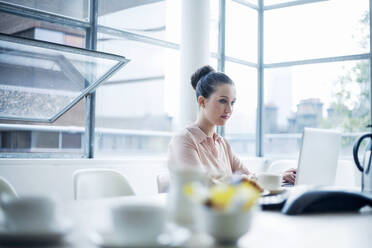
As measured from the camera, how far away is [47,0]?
3.61m

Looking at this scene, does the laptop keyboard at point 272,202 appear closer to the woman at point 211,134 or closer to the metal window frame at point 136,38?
the woman at point 211,134

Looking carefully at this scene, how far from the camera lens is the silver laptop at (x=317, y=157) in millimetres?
1968

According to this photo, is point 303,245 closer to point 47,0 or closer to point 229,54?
point 47,0

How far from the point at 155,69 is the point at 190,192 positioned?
15.0 feet

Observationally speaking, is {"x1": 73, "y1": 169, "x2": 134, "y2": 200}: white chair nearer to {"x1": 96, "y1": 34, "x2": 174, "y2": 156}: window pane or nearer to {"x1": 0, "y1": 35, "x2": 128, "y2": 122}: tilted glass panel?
{"x1": 0, "y1": 35, "x2": 128, "y2": 122}: tilted glass panel

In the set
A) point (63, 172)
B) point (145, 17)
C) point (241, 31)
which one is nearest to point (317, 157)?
point (63, 172)

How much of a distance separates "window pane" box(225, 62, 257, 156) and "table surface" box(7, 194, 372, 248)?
15.5 feet

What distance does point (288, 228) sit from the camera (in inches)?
45.6

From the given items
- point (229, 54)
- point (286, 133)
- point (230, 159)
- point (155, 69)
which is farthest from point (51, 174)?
point (286, 133)

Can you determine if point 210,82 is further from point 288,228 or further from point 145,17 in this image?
point 145,17

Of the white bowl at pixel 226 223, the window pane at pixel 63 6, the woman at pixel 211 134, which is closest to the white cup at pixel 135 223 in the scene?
the white bowl at pixel 226 223

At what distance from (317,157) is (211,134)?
788mm

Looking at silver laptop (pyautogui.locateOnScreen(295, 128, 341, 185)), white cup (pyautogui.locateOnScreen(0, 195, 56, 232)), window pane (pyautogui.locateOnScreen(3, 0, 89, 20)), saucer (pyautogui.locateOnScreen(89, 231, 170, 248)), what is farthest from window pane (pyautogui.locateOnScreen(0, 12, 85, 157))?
saucer (pyautogui.locateOnScreen(89, 231, 170, 248))

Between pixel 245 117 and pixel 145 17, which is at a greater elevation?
pixel 145 17
